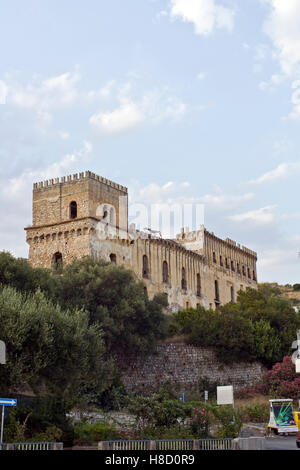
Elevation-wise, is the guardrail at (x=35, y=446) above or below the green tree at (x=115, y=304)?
below

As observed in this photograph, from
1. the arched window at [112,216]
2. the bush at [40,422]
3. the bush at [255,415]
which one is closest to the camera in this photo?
the bush at [40,422]

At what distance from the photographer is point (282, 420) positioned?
85.1 ft

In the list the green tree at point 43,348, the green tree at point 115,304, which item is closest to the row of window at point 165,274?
the green tree at point 115,304

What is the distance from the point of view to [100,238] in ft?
133

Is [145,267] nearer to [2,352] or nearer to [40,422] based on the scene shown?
[40,422]

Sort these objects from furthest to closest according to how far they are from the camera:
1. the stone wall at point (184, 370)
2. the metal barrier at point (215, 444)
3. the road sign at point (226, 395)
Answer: the stone wall at point (184, 370) < the road sign at point (226, 395) < the metal barrier at point (215, 444)

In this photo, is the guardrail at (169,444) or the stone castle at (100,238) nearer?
the guardrail at (169,444)

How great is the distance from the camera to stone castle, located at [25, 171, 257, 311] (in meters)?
40.2

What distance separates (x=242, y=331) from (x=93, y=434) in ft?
61.2

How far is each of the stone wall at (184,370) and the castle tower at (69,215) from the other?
7.90 meters

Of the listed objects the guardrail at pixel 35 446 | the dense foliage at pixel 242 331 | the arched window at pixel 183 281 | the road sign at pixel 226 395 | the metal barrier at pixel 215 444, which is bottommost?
the metal barrier at pixel 215 444

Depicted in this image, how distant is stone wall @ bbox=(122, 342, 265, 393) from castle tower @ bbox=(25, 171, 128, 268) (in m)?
7.90

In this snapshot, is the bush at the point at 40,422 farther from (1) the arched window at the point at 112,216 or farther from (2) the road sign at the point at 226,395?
(1) the arched window at the point at 112,216

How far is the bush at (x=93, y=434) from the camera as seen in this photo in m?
20.0
